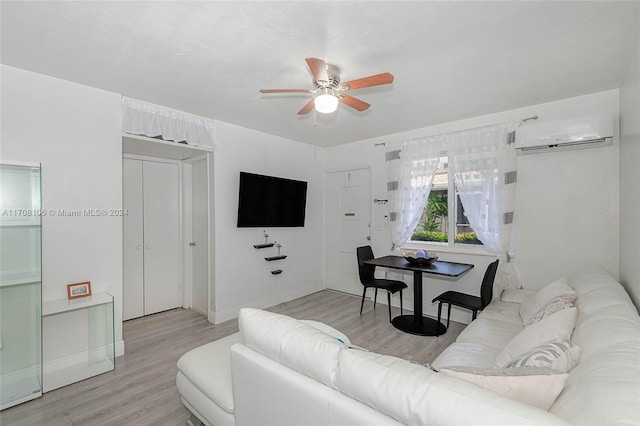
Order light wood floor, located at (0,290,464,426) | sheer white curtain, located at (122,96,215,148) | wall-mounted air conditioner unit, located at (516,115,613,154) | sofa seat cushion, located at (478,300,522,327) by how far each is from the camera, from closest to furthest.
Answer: light wood floor, located at (0,290,464,426)
sofa seat cushion, located at (478,300,522,327)
wall-mounted air conditioner unit, located at (516,115,613,154)
sheer white curtain, located at (122,96,215,148)

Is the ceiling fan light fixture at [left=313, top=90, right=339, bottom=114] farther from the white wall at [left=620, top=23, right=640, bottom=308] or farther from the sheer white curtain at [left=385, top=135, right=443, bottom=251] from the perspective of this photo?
the sheer white curtain at [left=385, top=135, right=443, bottom=251]

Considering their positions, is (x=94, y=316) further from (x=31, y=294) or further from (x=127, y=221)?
(x=127, y=221)

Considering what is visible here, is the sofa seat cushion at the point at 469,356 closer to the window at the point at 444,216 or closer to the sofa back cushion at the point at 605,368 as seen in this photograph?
the sofa back cushion at the point at 605,368

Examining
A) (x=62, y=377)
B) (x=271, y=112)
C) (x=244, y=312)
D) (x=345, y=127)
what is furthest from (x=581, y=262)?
(x=62, y=377)

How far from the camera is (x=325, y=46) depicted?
2.11m

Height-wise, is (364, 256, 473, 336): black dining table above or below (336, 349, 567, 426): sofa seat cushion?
below

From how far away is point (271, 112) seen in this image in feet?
11.5

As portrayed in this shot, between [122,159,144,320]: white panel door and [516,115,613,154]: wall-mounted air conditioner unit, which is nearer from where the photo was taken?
[516,115,613,154]: wall-mounted air conditioner unit

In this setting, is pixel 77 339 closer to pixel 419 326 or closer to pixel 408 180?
pixel 419 326

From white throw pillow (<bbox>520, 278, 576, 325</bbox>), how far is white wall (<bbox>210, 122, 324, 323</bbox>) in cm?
319

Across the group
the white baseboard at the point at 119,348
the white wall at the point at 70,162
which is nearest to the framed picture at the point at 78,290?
the white wall at the point at 70,162

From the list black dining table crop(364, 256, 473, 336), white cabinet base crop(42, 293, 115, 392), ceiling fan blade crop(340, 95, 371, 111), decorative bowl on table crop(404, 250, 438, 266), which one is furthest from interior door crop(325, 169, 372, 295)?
white cabinet base crop(42, 293, 115, 392)

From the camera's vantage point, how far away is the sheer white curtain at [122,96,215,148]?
10.0 ft

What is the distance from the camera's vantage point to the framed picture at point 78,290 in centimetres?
264
